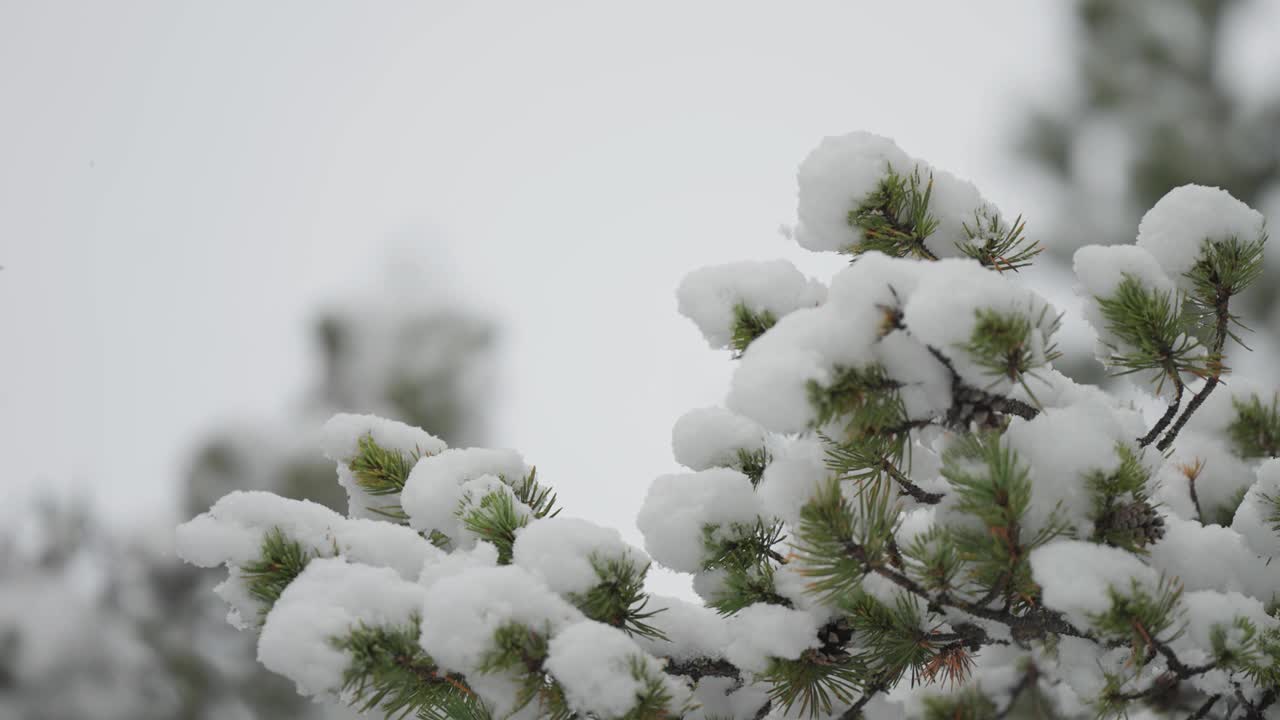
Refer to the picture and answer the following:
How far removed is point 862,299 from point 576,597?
53cm

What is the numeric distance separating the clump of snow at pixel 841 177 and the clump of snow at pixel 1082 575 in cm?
55

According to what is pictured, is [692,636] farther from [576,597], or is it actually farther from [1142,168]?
[1142,168]

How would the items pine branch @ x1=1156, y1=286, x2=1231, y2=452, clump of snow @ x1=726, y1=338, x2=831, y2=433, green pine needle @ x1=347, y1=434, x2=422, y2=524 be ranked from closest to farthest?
clump of snow @ x1=726, y1=338, x2=831, y2=433, pine branch @ x1=1156, y1=286, x2=1231, y2=452, green pine needle @ x1=347, y1=434, x2=422, y2=524

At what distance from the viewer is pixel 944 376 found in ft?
3.30

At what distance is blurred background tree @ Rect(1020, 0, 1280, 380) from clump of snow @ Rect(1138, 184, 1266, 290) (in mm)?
6344

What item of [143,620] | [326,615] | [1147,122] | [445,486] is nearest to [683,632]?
[445,486]

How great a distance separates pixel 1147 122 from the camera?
282 inches

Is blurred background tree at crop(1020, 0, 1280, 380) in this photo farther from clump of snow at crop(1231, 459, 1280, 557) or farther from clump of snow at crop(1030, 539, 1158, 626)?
clump of snow at crop(1030, 539, 1158, 626)

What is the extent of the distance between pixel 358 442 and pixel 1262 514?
140cm

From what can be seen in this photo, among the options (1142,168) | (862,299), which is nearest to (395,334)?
(1142,168)

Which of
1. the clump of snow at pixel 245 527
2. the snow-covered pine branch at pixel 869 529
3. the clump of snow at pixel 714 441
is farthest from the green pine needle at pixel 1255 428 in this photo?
the clump of snow at pixel 245 527

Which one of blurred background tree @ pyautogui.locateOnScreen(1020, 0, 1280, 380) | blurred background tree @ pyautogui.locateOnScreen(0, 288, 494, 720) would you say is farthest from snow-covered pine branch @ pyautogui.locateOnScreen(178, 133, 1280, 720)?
blurred background tree @ pyautogui.locateOnScreen(1020, 0, 1280, 380)

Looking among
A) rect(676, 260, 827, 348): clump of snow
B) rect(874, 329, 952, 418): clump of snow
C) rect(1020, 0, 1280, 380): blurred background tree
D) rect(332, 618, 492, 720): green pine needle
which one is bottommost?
rect(332, 618, 492, 720): green pine needle

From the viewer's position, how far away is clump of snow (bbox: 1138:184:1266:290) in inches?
49.5
